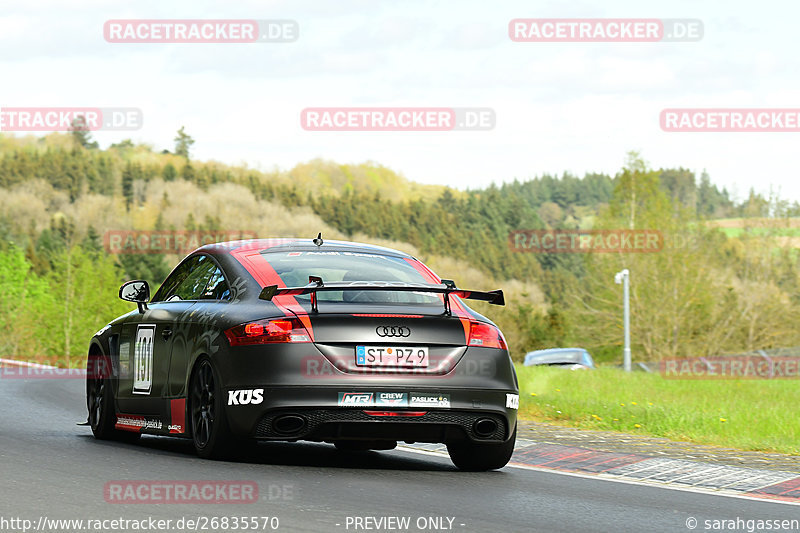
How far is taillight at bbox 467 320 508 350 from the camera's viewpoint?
780 cm

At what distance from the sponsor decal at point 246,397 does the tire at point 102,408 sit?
8.17 feet

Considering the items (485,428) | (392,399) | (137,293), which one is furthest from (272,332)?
(137,293)

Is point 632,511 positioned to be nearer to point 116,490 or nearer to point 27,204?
point 116,490

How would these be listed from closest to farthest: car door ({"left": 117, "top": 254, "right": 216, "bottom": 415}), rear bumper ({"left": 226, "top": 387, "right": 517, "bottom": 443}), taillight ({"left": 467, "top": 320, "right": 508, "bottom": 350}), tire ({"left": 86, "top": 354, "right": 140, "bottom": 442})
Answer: rear bumper ({"left": 226, "top": 387, "right": 517, "bottom": 443}), taillight ({"left": 467, "top": 320, "right": 508, "bottom": 350}), car door ({"left": 117, "top": 254, "right": 216, "bottom": 415}), tire ({"left": 86, "top": 354, "right": 140, "bottom": 442})

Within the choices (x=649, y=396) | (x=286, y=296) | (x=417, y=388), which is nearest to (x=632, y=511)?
(x=417, y=388)

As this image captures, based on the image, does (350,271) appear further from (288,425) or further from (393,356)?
(288,425)

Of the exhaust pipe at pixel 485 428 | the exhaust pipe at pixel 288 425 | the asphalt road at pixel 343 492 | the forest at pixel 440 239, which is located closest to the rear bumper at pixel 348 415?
the exhaust pipe at pixel 288 425

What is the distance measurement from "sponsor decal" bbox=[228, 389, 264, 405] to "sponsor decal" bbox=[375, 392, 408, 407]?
756 millimetres

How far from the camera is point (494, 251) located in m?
141

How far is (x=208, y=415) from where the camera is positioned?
7957 millimetres

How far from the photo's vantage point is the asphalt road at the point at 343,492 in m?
5.96

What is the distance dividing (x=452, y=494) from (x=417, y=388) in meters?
0.81

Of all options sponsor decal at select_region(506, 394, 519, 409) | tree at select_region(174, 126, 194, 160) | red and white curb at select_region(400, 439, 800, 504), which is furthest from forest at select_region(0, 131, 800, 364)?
sponsor decal at select_region(506, 394, 519, 409)

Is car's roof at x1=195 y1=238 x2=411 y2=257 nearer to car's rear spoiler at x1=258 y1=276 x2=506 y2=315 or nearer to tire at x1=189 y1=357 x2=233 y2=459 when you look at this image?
car's rear spoiler at x1=258 y1=276 x2=506 y2=315
